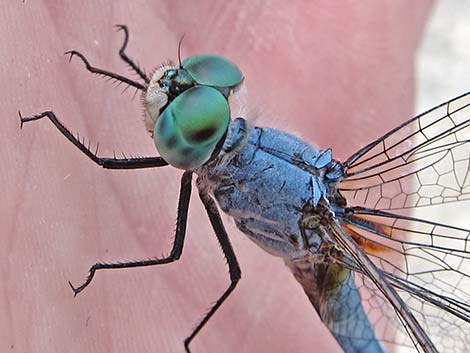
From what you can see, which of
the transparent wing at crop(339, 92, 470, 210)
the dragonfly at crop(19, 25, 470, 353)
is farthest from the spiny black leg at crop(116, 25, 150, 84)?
the transparent wing at crop(339, 92, 470, 210)

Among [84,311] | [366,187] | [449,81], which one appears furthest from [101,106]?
[449,81]

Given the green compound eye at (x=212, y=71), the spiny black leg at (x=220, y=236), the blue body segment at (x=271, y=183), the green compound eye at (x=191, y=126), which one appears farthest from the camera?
the spiny black leg at (x=220, y=236)

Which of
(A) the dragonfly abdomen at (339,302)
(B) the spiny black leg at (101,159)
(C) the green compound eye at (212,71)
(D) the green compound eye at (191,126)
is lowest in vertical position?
(A) the dragonfly abdomen at (339,302)

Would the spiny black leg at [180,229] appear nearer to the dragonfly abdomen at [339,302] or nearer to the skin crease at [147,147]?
the skin crease at [147,147]

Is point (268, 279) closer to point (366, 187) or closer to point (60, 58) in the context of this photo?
point (366, 187)

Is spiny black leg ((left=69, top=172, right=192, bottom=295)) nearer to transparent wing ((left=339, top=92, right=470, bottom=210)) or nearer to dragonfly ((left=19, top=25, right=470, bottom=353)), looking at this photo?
dragonfly ((left=19, top=25, right=470, bottom=353))

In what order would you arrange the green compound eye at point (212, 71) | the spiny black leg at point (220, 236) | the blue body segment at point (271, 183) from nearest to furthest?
the green compound eye at point (212, 71), the blue body segment at point (271, 183), the spiny black leg at point (220, 236)

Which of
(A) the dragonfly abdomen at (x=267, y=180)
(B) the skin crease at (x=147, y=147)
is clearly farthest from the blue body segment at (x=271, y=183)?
(B) the skin crease at (x=147, y=147)

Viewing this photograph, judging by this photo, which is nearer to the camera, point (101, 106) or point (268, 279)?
point (101, 106)
